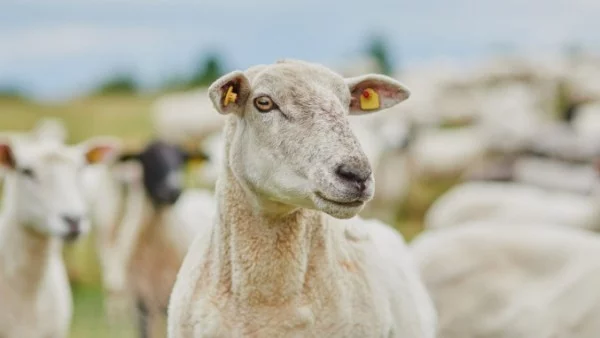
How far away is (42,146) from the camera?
8.96 meters

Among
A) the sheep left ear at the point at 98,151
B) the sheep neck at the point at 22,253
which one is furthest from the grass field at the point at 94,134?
the sheep neck at the point at 22,253

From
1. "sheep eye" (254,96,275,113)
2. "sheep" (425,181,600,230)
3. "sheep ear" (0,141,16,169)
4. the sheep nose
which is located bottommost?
"sheep" (425,181,600,230)

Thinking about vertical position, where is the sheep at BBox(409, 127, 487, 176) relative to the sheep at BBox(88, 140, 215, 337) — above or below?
below

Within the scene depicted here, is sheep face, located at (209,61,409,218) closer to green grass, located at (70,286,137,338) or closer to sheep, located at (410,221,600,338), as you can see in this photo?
sheep, located at (410,221,600,338)

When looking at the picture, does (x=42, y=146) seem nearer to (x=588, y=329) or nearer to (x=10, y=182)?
(x=10, y=182)

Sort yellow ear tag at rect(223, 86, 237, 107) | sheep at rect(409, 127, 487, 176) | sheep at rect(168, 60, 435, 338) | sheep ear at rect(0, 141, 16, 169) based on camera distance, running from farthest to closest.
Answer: sheep at rect(409, 127, 487, 176)
sheep ear at rect(0, 141, 16, 169)
yellow ear tag at rect(223, 86, 237, 107)
sheep at rect(168, 60, 435, 338)

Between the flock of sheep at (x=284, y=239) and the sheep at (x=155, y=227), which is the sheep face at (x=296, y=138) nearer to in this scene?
the flock of sheep at (x=284, y=239)

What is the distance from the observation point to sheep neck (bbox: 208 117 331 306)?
548 centimetres

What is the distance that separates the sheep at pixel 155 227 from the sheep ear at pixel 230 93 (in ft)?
15.3

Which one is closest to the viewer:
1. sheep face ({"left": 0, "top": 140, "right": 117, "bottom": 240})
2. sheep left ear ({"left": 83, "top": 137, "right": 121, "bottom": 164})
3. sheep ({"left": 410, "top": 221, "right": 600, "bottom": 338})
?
Answer: sheep face ({"left": 0, "top": 140, "right": 117, "bottom": 240})

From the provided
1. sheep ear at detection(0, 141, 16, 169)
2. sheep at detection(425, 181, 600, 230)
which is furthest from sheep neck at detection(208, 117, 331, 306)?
sheep at detection(425, 181, 600, 230)

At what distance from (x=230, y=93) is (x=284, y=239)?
28.3 inches

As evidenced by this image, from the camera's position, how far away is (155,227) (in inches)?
402

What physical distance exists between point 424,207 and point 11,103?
12174 mm
